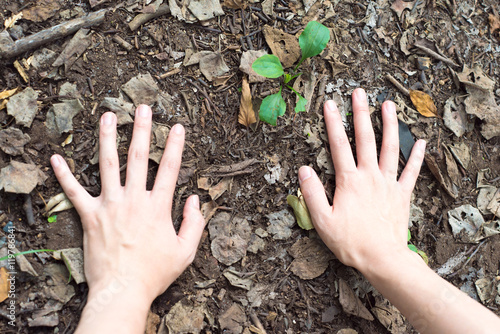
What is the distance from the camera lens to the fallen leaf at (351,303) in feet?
7.73

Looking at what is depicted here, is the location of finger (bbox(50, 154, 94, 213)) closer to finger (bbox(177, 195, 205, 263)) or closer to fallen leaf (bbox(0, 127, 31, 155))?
fallen leaf (bbox(0, 127, 31, 155))

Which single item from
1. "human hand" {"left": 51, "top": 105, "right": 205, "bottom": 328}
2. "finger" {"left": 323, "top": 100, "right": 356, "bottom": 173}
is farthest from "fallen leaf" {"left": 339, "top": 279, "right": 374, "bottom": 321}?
"human hand" {"left": 51, "top": 105, "right": 205, "bottom": 328}

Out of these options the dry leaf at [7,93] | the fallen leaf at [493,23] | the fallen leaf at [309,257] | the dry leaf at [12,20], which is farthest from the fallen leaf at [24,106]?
the fallen leaf at [493,23]

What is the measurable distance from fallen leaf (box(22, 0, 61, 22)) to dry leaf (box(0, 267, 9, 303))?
59.0 inches

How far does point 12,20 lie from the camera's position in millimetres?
2252

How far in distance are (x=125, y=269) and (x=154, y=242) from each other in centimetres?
20

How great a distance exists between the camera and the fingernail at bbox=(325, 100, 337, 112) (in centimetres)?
241

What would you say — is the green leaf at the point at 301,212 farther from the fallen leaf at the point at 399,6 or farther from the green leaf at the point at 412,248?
the fallen leaf at the point at 399,6

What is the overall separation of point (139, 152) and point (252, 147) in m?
0.71

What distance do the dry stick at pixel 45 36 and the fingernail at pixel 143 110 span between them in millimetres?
Result: 633

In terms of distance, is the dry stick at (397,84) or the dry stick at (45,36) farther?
the dry stick at (397,84)

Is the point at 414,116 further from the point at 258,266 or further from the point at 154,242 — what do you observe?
the point at 154,242

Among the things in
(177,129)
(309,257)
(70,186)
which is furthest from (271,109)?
(70,186)

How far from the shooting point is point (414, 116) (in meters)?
2.59
